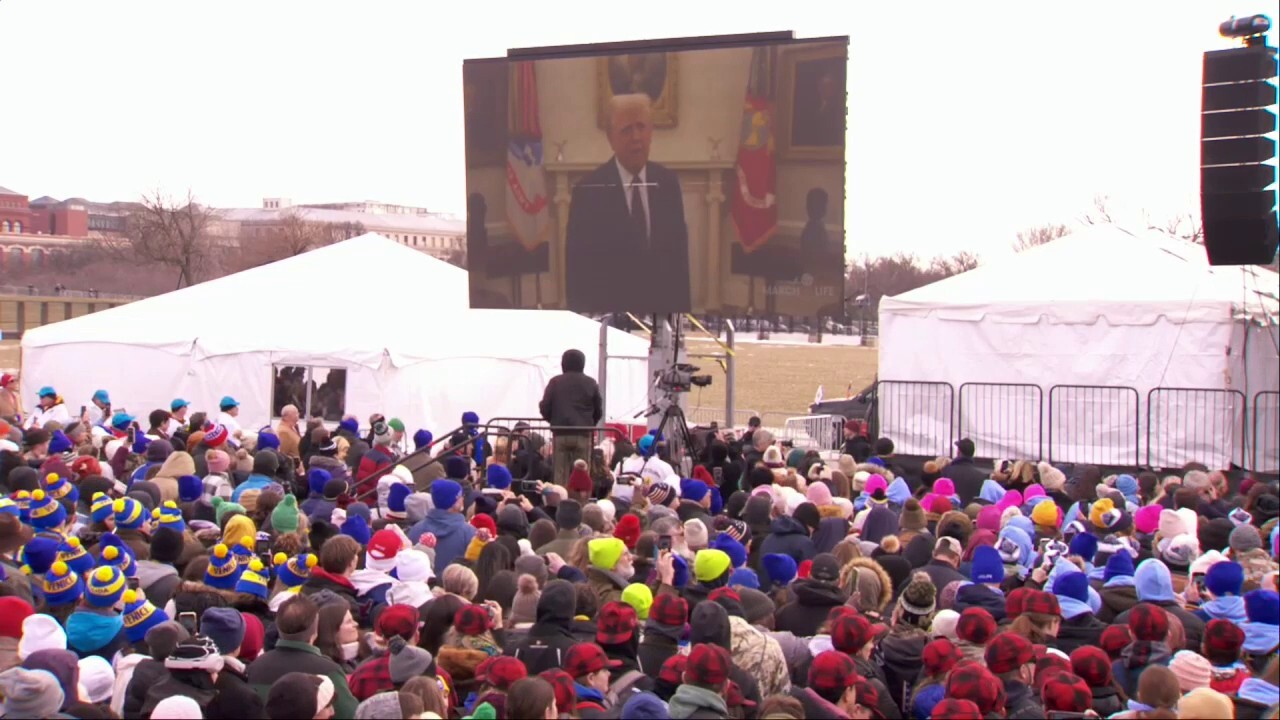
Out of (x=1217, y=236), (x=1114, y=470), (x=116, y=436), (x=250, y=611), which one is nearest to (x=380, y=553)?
(x=250, y=611)

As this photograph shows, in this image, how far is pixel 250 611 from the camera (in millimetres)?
6500

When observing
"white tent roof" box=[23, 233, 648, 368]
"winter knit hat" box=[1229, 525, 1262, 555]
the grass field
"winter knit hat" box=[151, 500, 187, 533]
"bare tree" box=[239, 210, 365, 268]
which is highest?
"bare tree" box=[239, 210, 365, 268]

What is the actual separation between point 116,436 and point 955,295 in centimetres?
1106

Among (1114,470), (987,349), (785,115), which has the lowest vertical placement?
(1114,470)

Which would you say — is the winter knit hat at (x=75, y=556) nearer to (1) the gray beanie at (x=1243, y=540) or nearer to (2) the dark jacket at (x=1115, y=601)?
(2) the dark jacket at (x=1115, y=601)

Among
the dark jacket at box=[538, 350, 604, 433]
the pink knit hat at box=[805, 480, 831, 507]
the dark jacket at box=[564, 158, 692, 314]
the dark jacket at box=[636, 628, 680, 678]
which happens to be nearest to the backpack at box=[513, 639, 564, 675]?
the dark jacket at box=[636, 628, 680, 678]

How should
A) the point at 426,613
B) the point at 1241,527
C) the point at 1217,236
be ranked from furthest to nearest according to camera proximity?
1. the point at 1241,527
2. the point at 426,613
3. the point at 1217,236

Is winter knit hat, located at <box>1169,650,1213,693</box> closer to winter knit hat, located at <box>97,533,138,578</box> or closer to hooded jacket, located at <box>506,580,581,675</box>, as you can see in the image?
hooded jacket, located at <box>506,580,581,675</box>

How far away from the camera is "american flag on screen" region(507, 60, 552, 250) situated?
15.0 metres

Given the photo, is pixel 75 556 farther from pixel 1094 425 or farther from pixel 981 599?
pixel 1094 425

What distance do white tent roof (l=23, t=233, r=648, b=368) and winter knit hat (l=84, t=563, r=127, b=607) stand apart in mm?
14879

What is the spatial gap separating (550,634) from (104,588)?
1967 mm

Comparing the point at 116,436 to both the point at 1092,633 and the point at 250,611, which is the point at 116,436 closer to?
the point at 250,611

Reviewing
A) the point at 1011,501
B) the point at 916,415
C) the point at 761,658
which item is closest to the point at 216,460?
the point at 761,658
